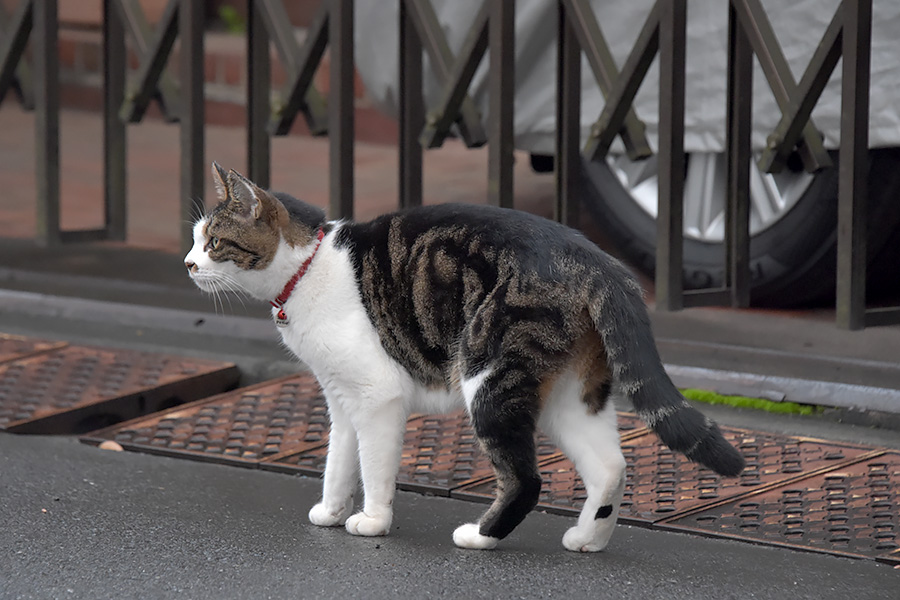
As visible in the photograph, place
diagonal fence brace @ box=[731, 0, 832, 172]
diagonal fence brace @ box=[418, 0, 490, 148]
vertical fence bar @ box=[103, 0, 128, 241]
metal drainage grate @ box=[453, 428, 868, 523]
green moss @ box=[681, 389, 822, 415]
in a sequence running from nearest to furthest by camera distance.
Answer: metal drainage grate @ box=[453, 428, 868, 523], green moss @ box=[681, 389, 822, 415], diagonal fence brace @ box=[731, 0, 832, 172], diagonal fence brace @ box=[418, 0, 490, 148], vertical fence bar @ box=[103, 0, 128, 241]

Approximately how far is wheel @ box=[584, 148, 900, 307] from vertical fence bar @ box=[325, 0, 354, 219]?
3.57 feet

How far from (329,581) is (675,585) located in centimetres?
76

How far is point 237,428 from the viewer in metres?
4.05

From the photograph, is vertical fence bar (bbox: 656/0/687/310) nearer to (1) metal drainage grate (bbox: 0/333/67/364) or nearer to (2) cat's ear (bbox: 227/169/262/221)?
(2) cat's ear (bbox: 227/169/262/221)

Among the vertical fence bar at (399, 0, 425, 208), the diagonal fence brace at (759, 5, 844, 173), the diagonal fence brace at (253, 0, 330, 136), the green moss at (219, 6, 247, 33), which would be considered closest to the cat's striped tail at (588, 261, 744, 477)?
the diagonal fence brace at (759, 5, 844, 173)

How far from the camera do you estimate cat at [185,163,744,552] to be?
2.86m

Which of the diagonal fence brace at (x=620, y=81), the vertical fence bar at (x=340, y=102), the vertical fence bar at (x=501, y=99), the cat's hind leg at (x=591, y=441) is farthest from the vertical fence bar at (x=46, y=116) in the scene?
the cat's hind leg at (x=591, y=441)

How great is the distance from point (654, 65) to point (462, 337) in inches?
104

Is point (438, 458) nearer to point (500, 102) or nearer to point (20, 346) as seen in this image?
point (500, 102)

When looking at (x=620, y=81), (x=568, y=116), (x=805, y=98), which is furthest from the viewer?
(x=568, y=116)

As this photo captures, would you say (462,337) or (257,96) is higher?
(257,96)

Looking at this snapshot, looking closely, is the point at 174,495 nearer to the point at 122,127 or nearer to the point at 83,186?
the point at 122,127

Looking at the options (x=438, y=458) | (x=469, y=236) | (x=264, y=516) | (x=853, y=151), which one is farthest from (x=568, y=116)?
(x=264, y=516)

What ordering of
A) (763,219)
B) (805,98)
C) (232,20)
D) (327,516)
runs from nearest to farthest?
(327,516), (805,98), (763,219), (232,20)
